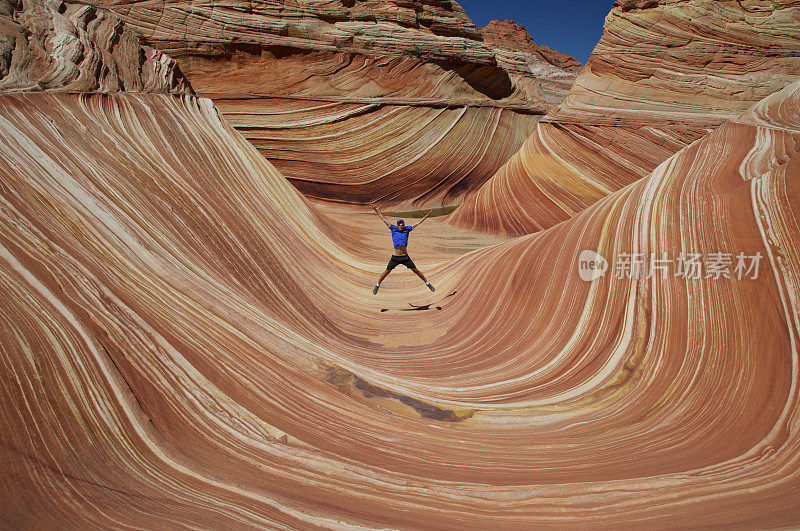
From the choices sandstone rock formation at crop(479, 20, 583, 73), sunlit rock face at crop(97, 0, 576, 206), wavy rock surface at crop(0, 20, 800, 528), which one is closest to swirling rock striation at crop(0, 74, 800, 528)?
wavy rock surface at crop(0, 20, 800, 528)

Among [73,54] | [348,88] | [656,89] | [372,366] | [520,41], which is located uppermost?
[520,41]

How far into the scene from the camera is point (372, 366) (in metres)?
4.09

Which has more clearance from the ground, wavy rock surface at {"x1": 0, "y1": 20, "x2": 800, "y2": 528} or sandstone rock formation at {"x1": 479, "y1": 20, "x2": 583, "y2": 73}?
sandstone rock formation at {"x1": 479, "y1": 20, "x2": 583, "y2": 73}

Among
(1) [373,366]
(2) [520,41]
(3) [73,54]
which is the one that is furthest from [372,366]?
(2) [520,41]

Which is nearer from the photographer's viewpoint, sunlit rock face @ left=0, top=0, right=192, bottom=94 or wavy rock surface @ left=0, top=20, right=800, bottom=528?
wavy rock surface @ left=0, top=20, right=800, bottom=528

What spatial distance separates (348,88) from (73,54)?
7428 millimetres

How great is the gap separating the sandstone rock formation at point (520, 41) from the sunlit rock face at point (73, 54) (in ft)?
130

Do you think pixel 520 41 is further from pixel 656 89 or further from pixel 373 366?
pixel 373 366

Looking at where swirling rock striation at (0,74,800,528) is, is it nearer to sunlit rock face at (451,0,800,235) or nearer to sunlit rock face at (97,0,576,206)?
sunlit rock face at (451,0,800,235)

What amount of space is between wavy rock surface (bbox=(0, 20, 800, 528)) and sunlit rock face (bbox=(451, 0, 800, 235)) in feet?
12.1

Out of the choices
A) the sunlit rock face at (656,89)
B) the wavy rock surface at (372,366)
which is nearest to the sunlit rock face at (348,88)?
the sunlit rock face at (656,89)

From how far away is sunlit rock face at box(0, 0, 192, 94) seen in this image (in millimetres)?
5055

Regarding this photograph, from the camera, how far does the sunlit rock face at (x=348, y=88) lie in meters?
11.8

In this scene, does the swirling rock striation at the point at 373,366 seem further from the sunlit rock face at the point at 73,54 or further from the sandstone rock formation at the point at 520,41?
the sandstone rock formation at the point at 520,41
